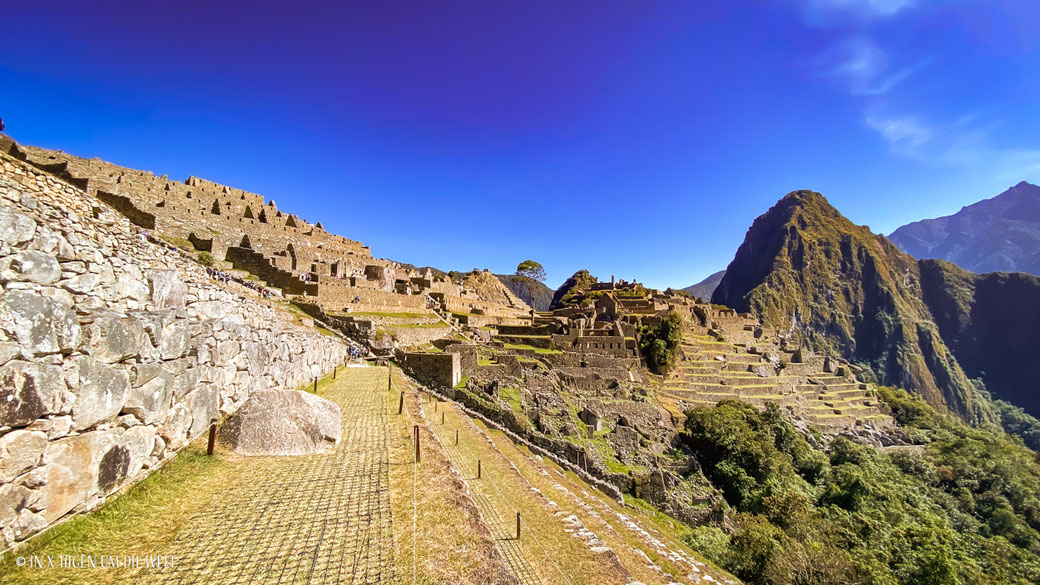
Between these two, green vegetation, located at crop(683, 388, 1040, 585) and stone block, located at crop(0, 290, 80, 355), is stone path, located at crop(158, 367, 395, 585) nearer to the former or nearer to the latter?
stone block, located at crop(0, 290, 80, 355)

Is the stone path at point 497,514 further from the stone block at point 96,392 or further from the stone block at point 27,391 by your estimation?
the stone block at point 27,391

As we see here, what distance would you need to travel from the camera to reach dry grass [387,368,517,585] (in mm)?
5445

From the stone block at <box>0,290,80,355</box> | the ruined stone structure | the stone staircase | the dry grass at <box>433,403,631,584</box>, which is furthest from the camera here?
the stone staircase

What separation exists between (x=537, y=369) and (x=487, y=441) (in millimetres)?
14114

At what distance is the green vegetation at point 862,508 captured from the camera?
1639 centimetres

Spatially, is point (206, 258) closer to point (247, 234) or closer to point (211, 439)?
point (247, 234)

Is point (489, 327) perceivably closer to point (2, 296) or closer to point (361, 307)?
point (361, 307)

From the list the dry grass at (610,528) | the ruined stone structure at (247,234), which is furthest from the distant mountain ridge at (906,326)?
the dry grass at (610,528)

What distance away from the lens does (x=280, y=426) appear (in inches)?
334

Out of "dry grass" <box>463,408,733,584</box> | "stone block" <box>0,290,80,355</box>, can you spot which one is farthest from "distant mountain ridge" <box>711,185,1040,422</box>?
"stone block" <box>0,290,80,355</box>

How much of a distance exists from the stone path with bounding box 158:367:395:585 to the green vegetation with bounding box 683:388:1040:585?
15627 mm

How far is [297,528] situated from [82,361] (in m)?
3.33

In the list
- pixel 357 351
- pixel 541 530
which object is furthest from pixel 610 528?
pixel 357 351

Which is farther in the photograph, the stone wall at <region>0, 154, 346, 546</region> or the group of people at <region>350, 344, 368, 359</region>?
the group of people at <region>350, 344, 368, 359</region>
